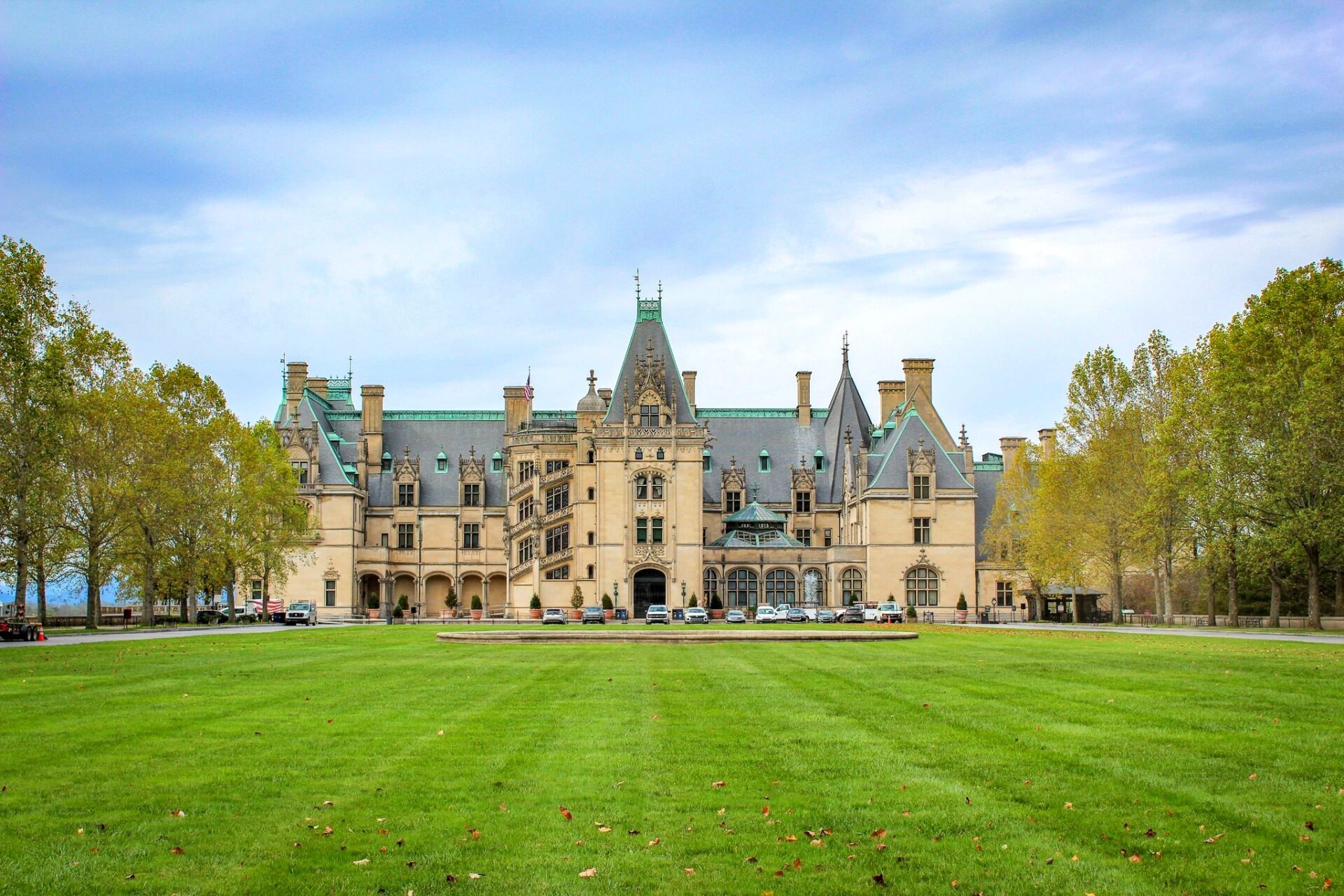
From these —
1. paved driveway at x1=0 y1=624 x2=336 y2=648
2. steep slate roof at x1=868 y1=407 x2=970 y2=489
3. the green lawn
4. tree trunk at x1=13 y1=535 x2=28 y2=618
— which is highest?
steep slate roof at x1=868 y1=407 x2=970 y2=489

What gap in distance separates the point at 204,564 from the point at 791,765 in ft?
193

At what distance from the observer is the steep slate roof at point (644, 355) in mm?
91250

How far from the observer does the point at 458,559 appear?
331 ft

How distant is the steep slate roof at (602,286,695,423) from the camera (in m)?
91.2

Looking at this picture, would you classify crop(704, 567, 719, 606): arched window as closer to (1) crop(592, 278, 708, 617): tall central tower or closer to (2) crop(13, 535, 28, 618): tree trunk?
(1) crop(592, 278, 708, 617): tall central tower

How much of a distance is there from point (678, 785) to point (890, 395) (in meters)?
89.3

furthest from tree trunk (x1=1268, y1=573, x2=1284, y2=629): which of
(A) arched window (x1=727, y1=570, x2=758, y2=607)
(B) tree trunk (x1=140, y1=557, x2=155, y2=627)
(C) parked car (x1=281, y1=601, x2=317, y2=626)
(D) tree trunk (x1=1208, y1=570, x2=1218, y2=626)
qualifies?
(B) tree trunk (x1=140, y1=557, x2=155, y2=627)

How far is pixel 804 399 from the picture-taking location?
105125 millimetres

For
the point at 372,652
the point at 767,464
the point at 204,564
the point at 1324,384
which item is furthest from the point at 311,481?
the point at 1324,384

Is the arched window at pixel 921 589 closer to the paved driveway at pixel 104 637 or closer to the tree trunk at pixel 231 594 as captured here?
the tree trunk at pixel 231 594

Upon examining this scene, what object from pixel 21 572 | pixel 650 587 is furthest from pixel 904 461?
pixel 21 572

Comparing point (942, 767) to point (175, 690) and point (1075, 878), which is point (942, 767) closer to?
point (1075, 878)

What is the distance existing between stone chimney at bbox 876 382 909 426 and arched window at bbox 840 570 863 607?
14.5m

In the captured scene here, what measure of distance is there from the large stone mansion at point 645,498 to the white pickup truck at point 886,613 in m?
7.02
